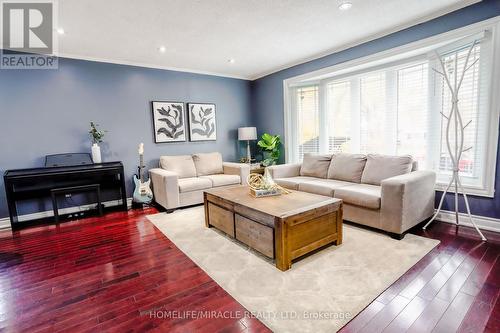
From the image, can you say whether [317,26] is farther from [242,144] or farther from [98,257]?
[98,257]

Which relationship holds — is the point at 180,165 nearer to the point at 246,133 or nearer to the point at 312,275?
the point at 246,133

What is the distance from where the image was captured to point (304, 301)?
1.71m

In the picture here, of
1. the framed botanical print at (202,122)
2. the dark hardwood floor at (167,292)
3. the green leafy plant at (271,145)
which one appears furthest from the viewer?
the green leafy plant at (271,145)

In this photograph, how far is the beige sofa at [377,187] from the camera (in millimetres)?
2590

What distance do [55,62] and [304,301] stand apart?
452 cm

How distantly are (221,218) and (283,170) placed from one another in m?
1.69

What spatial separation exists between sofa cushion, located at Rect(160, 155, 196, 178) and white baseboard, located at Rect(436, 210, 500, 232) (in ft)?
12.2

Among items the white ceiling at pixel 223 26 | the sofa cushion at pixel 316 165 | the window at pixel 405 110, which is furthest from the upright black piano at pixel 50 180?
the window at pixel 405 110

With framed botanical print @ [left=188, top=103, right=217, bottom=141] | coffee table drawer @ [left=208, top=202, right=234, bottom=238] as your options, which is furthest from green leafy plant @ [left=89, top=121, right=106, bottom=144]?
coffee table drawer @ [left=208, top=202, right=234, bottom=238]

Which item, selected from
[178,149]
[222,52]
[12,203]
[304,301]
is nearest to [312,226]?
[304,301]

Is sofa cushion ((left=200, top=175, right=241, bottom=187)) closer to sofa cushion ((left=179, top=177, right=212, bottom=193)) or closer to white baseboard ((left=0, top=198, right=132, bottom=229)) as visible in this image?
sofa cushion ((left=179, top=177, right=212, bottom=193))

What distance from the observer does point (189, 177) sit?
4539 millimetres

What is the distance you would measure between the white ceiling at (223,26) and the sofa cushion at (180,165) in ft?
5.41

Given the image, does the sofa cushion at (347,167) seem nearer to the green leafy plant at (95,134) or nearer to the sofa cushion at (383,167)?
the sofa cushion at (383,167)
